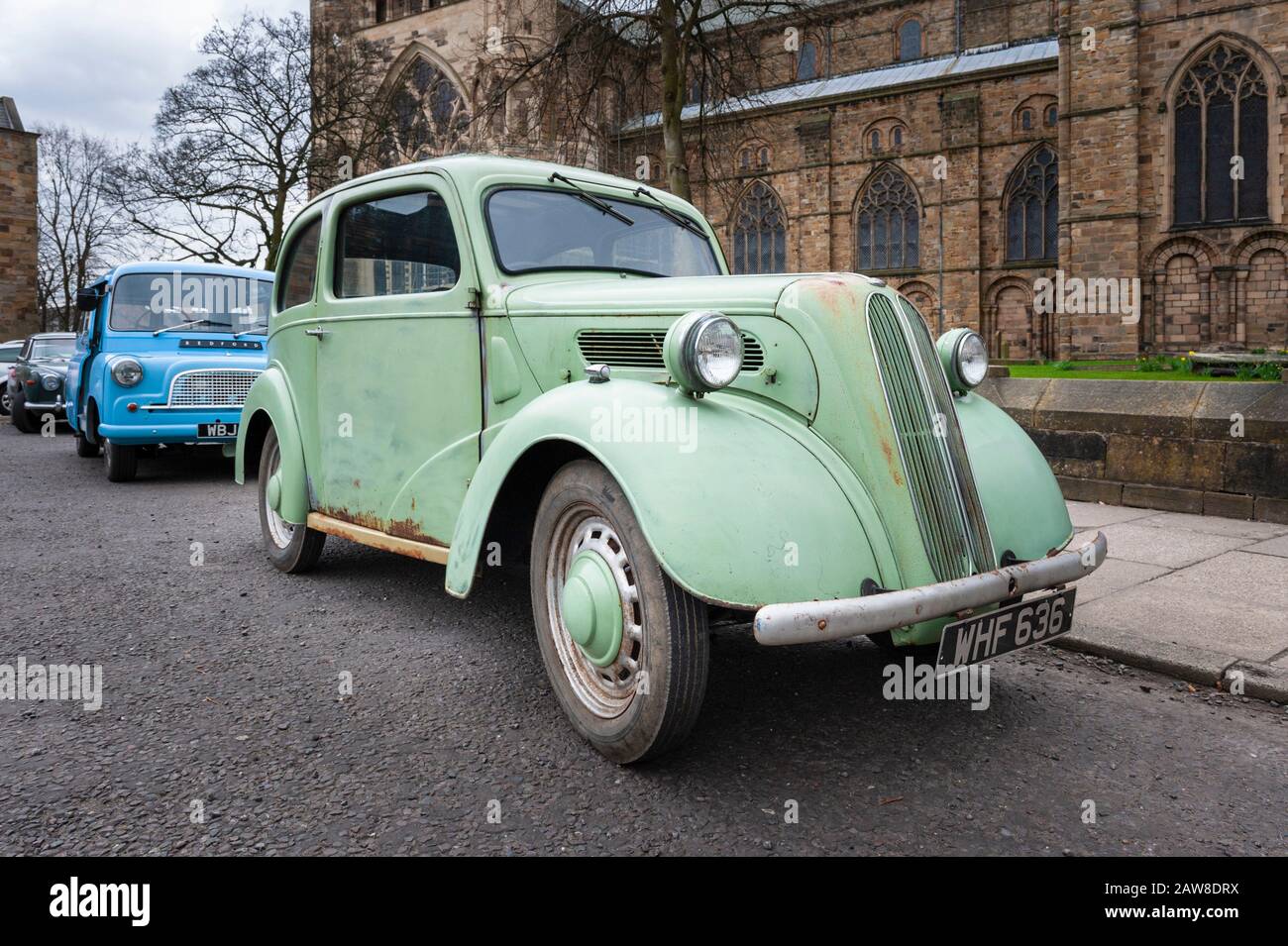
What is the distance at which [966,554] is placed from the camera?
9.41 ft

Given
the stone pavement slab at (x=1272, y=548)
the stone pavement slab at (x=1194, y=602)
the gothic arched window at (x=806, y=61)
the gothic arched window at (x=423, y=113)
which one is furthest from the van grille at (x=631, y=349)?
the gothic arched window at (x=806, y=61)

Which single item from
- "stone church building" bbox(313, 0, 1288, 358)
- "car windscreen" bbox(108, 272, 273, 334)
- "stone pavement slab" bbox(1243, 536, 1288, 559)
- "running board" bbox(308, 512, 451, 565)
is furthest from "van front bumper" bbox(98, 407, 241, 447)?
"stone church building" bbox(313, 0, 1288, 358)

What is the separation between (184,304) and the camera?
33.6 ft

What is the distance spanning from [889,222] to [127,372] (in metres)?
30.5

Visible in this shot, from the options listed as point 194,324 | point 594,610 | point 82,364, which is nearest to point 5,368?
point 82,364

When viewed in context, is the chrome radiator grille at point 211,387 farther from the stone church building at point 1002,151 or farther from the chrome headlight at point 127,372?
the stone church building at point 1002,151

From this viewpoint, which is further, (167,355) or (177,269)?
(177,269)

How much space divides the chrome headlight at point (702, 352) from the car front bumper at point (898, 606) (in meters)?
0.78

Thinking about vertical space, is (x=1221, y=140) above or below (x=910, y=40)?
below

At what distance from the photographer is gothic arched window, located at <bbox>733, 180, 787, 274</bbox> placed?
37.0m

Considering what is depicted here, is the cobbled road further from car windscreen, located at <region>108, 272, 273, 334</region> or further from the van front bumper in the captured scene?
car windscreen, located at <region>108, 272, 273, 334</region>

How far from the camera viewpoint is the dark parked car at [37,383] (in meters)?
16.5

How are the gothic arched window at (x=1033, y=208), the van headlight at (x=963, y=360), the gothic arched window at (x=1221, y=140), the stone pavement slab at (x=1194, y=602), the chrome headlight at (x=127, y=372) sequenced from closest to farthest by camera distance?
the van headlight at (x=963, y=360) → the stone pavement slab at (x=1194, y=602) → the chrome headlight at (x=127, y=372) → the gothic arched window at (x=1221, y=140) → the gothic arched window at (x=1033, y=208)

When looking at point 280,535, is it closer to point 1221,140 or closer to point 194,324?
point 194,324
